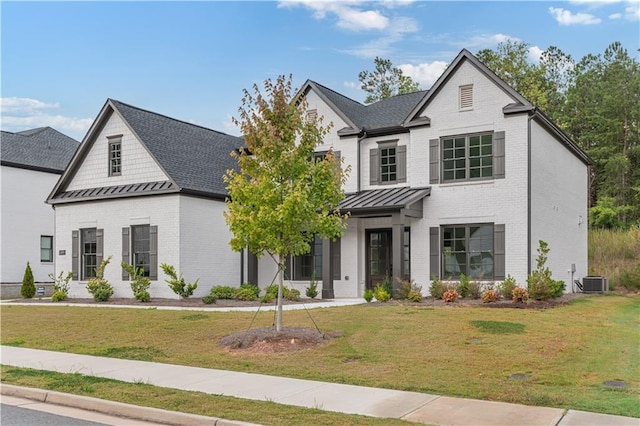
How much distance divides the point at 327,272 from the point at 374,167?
4396mm

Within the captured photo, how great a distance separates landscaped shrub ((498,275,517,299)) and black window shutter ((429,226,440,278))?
2497 millimetres

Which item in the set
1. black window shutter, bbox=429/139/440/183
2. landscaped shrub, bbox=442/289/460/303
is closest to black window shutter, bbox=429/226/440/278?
black window shutter, bbox=429/139/440/183

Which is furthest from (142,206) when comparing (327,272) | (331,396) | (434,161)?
(331,396)

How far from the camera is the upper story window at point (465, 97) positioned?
21.5 metres

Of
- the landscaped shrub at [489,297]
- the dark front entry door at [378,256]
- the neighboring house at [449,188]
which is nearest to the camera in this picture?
the landscaped shrub at [489,297]

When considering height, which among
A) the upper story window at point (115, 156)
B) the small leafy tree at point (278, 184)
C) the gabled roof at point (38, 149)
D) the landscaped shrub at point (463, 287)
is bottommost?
the landscaped shrub at point (463, 287)

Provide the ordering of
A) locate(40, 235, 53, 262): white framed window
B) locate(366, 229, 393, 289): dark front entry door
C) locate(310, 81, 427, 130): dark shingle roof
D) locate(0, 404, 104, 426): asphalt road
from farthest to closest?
locate(40, 235, 53, 262): white framed window → locate(310, 81, 427, 130): dark shingle roof → locate(366, 229, 393, 289): dark front entry door → locate(0, 404, 104, 426): asphalt road

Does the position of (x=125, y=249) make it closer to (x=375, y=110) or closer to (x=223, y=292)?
(x=223, y=292)

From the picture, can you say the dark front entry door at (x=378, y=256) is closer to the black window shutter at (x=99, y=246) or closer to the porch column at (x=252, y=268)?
the porch column at (x=252, y=268)

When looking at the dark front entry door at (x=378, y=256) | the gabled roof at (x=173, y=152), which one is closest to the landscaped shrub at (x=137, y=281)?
the gabled roof at (x=173, y=152)

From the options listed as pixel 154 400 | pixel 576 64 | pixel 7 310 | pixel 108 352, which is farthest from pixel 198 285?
pixel 576 64

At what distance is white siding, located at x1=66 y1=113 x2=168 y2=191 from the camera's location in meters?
24.1

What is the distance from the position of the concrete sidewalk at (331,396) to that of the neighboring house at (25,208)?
68.0 feet

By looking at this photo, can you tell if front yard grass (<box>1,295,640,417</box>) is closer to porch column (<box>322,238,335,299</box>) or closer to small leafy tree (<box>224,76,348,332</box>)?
small leafy tree (<box>224,76,348,332</box>)
